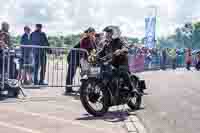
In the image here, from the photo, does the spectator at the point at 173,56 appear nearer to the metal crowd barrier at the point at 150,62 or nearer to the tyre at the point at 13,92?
the metal crowd barrier at the point at 150,62

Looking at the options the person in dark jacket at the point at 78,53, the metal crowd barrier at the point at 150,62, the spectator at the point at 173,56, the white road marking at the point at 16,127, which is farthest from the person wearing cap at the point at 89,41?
the spectator at the point at 173,56

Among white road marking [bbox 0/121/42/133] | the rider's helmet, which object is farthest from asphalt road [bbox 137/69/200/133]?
white road marking [bbox 0/121/42/133]

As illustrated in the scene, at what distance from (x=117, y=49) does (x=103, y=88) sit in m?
0.90

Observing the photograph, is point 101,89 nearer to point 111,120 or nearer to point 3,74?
point 111,120

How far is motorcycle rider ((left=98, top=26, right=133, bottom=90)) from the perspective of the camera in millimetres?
8844

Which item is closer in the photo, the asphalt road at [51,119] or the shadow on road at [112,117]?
the asphalt road at [51,119]

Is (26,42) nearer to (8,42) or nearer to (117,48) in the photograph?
(8,42)

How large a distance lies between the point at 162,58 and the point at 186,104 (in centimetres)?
2136

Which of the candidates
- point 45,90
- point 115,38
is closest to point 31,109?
point 115,38

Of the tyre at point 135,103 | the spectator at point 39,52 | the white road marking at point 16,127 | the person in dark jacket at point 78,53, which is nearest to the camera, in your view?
the white road marking at point 16,127

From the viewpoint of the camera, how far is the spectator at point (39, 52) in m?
12.1

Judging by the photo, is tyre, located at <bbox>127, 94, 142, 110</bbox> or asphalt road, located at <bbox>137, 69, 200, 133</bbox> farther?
tyre, located at <bbox>127, 94, 142, 110</bbox>

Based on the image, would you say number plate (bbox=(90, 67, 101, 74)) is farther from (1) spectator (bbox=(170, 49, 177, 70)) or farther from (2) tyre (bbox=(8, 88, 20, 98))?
(1) spectator (bbox=(170, 49, 177, 70))

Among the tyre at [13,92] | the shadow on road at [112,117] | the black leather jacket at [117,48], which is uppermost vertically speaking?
the black leather jacket at [117,48]
